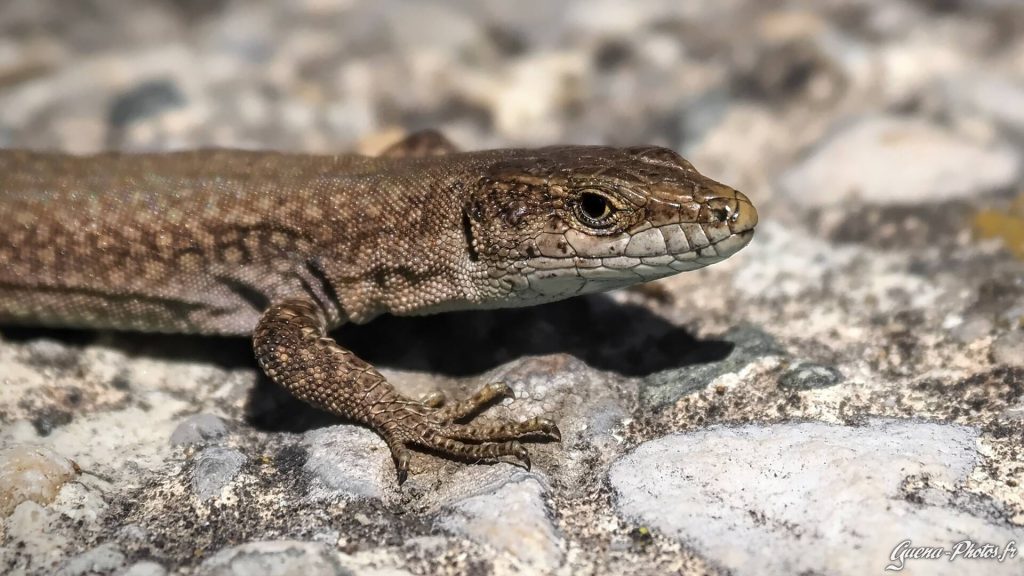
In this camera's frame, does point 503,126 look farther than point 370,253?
Yes

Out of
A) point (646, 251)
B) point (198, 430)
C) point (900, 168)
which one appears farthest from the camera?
point (900, 168)

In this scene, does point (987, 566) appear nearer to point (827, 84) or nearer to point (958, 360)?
point (958, 360)

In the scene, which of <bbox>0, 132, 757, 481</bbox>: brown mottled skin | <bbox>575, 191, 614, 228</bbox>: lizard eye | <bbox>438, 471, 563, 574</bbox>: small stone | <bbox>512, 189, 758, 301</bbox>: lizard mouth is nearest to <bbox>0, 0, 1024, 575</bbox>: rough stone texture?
<bbox>438, 471, 563, 574</bbox>: small stone

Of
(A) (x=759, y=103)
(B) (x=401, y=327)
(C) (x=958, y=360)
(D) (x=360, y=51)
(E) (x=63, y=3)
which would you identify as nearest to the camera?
(C) (x=958, y=360)

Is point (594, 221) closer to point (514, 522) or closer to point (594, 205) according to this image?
point (594, 205)

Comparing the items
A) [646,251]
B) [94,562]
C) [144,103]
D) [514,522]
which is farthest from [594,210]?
[144,103]

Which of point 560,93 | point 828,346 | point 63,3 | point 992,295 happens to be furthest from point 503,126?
point 63,3
